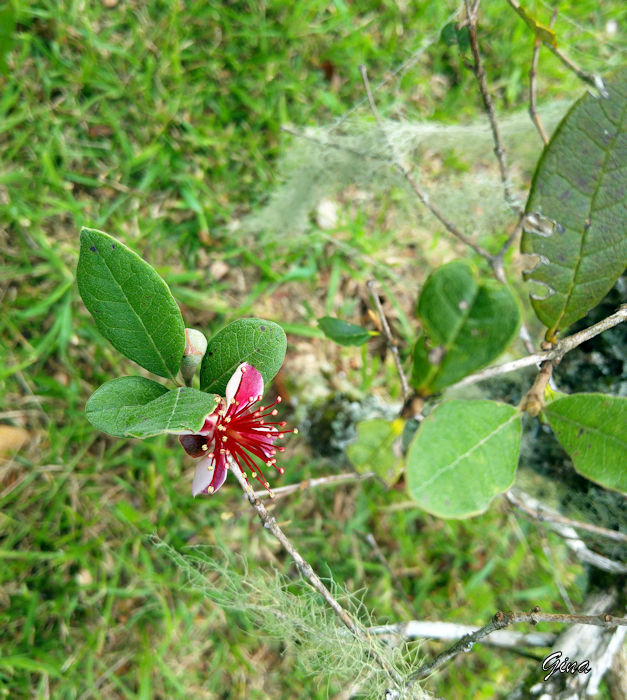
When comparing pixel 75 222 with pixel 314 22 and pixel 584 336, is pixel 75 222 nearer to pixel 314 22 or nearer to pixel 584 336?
pixel 314 22

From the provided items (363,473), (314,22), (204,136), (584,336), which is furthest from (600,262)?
(314,22)

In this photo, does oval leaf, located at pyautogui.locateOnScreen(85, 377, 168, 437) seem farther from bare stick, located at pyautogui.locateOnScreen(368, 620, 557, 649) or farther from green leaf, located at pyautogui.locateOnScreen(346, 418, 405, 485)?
bare stick, located at pyautogui.locateOnScreen(368, 620, 557, 649)

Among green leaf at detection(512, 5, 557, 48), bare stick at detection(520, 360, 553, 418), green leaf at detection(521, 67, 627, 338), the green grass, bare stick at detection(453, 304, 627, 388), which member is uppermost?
green leaf at detection(512, 5, 557, 48)

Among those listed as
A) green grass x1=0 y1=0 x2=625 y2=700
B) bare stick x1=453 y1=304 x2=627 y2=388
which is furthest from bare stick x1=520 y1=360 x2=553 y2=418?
green grass x1=0 y1=0 x2=625 y2=700

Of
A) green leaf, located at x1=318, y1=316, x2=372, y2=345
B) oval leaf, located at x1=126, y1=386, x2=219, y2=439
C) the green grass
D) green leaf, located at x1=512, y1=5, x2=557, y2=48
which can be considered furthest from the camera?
the green grass

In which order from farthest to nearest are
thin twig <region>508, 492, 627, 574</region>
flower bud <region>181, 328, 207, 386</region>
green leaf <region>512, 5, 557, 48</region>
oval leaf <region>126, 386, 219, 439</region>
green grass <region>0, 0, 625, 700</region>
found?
1. green grass <region>0, 0, 625, 700</region>
2. thin twig <region>508, 492, 627, 574</region>
3. green leaf <region>512, 5, 557, 48</region>
4. flower bud <region>181, 328, 207, 386</region>
5. oval leaf <region>126, 386, 219, 439</region>

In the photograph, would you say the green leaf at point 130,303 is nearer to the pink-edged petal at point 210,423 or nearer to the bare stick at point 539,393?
the pink-edged petal at point 210,423

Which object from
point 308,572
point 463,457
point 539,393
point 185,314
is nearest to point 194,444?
point 308,572
